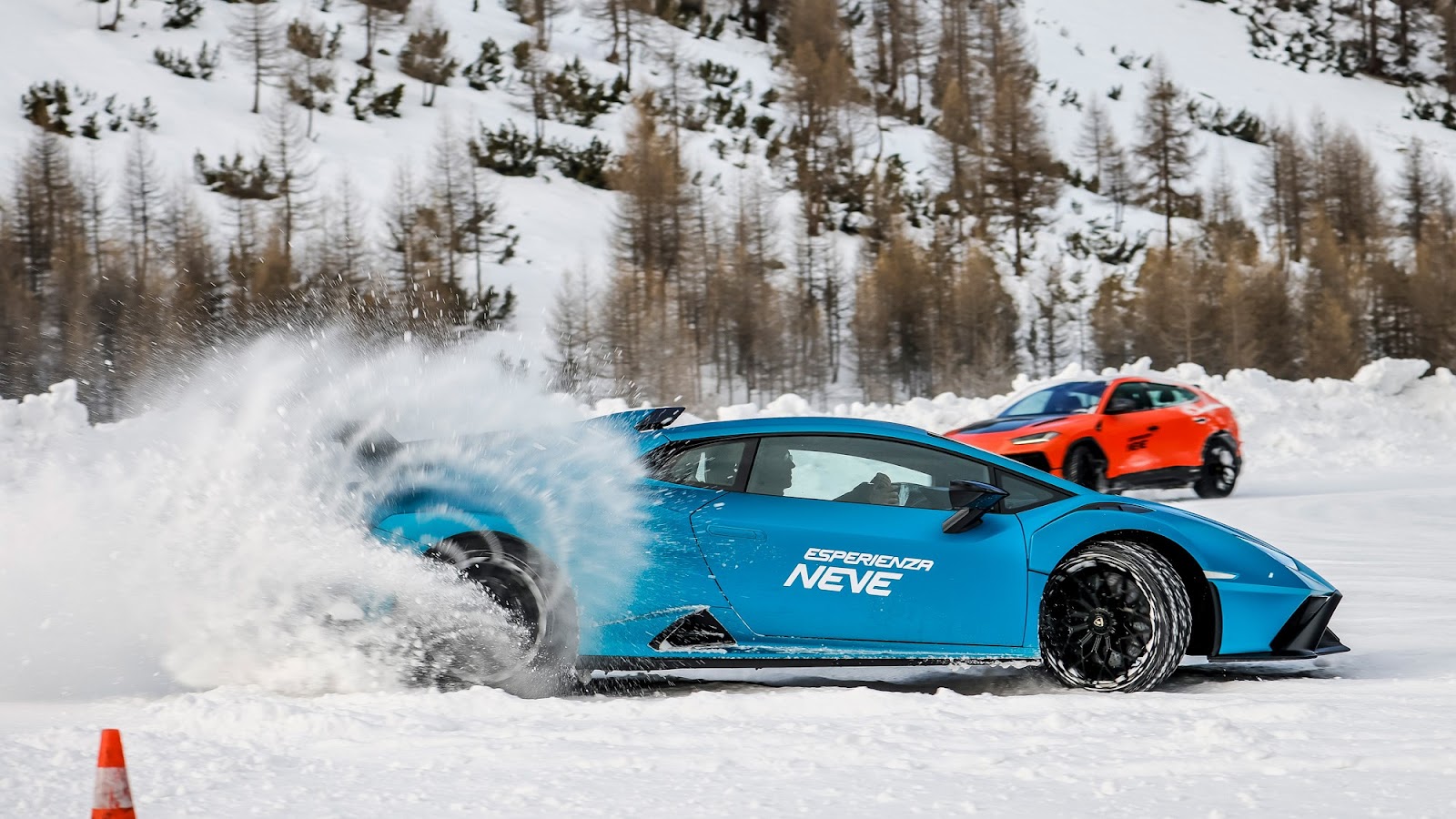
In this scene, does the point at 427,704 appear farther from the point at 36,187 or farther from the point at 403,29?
the point at 403,29

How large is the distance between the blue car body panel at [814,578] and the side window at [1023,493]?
0.22 feet

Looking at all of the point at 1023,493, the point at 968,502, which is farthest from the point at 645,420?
the point at 1023,493

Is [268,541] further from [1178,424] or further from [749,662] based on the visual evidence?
[1178,424]

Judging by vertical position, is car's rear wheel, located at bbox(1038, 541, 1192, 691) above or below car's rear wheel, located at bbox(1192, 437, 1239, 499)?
below

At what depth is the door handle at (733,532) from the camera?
5.27 meters

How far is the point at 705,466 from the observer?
5.47 metres

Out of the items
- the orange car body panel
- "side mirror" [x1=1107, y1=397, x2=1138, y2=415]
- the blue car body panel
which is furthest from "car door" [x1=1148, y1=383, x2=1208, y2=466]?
the blue car body panel

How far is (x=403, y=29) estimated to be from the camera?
174 ft

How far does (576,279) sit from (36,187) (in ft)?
46.2

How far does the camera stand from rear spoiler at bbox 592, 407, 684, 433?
5664mm

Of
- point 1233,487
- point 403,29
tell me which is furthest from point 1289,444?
point 403,29

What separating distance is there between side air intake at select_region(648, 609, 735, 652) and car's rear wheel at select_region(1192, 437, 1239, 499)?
1146cm

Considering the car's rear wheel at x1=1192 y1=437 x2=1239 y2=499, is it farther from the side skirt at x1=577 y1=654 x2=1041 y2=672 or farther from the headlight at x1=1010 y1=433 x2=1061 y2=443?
the side skirt at x1=577 y1=654 x2=1041 y2=672

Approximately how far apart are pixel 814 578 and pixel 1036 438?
921cm
